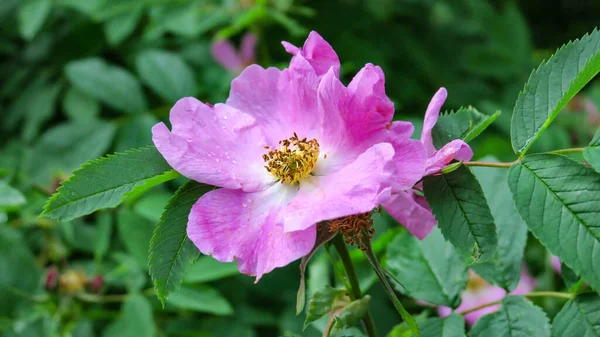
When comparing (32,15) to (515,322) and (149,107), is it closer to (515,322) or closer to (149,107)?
(149,107)

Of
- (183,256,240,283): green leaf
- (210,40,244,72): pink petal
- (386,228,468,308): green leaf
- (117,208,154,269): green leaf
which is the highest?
(386,228,468,308): green leaf

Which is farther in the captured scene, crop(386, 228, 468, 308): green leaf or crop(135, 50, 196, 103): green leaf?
crop(135, 50, 196, 103): green leaf

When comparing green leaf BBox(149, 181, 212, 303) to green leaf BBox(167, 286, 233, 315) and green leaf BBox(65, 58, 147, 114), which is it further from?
green leaf BBox(65, 58, 147, 114)

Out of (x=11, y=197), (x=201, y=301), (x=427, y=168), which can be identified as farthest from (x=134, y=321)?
(x=427, y=168)

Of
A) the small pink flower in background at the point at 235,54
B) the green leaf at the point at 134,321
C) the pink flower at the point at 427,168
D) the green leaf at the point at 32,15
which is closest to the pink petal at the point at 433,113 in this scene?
the pink flower at the point at 427,168

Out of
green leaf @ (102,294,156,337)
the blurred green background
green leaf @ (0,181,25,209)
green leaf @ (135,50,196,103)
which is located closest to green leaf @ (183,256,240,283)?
the blurred green background

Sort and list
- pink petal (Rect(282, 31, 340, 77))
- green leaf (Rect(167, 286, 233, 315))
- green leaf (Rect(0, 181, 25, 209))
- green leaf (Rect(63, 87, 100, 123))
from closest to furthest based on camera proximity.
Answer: pink petal (Rect(282, 31, 340, 77)) < green leaf (Rect(0, 181, 25, 209)) < green leaf (Rect(167, 286, 233, 315)) < green leaf (Rect(63, 87, 100, 123))

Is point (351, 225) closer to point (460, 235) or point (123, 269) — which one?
point (460, 235)
